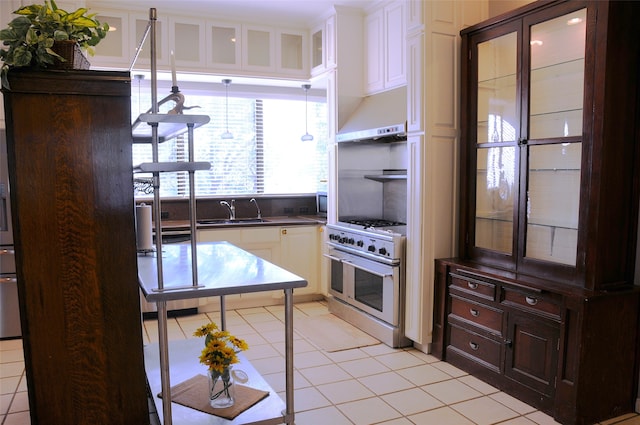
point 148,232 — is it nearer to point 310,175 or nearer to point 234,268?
point 234,268

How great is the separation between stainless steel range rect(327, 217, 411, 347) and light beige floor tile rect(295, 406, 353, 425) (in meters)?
1.11

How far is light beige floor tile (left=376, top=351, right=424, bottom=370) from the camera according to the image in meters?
3.49

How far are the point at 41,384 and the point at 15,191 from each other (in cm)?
73

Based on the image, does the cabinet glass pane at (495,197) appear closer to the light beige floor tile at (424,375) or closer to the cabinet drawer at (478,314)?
the cabinet drawer at (478,314)

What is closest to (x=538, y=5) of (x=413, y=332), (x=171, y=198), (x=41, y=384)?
(x=413, y=332)

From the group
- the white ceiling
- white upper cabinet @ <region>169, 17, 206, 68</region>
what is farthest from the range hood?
white upper cabinet @ <region>169, 17, 206, 68</region>

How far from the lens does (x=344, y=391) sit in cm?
309

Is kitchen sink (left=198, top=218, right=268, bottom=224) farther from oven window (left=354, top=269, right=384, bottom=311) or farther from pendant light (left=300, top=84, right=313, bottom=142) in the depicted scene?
oven window (left=354, top=269, right=384, bottom=311)

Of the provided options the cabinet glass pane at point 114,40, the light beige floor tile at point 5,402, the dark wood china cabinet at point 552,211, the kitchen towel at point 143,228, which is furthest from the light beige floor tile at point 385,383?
the cabinet glass pane at point 114,40

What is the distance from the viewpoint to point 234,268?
2.33 meters

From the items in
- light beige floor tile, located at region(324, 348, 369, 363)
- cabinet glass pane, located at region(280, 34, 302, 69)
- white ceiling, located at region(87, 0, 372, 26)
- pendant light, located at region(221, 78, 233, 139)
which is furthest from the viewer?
pendant light, located at region(221, 78, 233, 139)

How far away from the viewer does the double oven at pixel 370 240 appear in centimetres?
380

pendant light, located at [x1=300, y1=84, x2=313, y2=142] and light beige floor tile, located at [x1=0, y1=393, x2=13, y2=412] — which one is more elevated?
pendant light, located at [x1=300, y1=84, x2=313, y2=142]

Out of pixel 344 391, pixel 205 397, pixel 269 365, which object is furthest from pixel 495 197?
pixel 205 397
